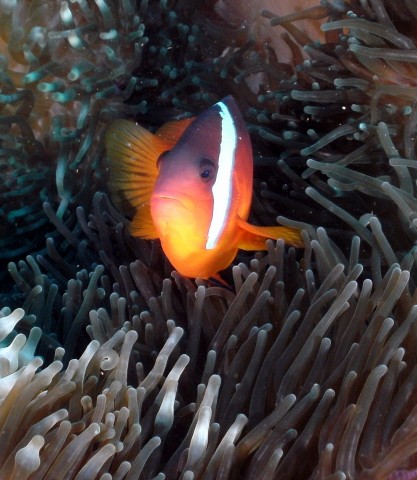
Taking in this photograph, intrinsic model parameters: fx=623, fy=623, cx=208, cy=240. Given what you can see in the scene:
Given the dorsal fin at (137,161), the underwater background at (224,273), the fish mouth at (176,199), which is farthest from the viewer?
the dorsal fin at (137,161)


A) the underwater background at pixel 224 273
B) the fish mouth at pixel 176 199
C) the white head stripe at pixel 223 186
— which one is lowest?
the underwater background at pixel 224 273

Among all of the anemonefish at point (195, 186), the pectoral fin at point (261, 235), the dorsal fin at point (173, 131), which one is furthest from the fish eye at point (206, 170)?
the dorsal fin at point (173, 131)

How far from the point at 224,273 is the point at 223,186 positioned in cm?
37

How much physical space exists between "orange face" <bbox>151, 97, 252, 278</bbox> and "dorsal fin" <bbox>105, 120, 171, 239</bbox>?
15 centimetres

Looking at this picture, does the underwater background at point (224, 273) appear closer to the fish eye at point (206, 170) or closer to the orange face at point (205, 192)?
the orange face at point (205, 192)

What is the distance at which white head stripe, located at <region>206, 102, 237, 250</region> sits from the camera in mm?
1211

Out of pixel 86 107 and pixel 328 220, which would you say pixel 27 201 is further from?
pixel 328 220

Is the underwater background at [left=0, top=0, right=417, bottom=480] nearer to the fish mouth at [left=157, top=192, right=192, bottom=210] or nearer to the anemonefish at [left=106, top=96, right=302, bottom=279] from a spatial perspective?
the anemonefish at [left=106, top=96, right=302, bottom=279]

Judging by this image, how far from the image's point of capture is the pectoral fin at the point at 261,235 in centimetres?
125

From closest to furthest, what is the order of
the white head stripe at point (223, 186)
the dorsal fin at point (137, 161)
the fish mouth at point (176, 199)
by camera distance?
the fish mouth at point (176, 199), the white head stripe at point (223, 186), the dorsal fin at point (137, 161)

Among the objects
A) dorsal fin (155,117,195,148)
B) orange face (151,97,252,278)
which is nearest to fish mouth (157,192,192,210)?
orange face (151,97,252,278)

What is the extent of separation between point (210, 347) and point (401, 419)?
15.4 inches

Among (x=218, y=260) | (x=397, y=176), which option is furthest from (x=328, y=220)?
(x=218, y=260)

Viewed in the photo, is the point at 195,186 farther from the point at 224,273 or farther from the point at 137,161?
the point at 224,273
